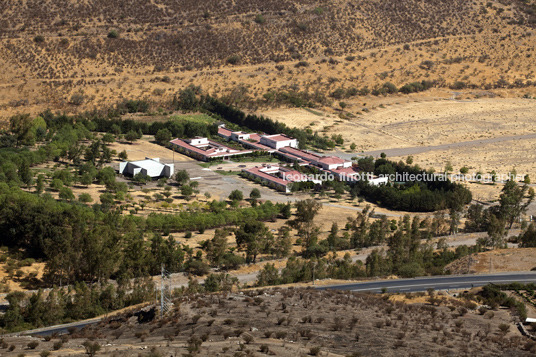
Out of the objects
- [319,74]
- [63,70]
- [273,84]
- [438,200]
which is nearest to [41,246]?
[438,200]

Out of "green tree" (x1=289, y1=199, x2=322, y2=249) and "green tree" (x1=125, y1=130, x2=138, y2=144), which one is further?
"green tree" (x1=125, y1=130, x2=138, y2=144)

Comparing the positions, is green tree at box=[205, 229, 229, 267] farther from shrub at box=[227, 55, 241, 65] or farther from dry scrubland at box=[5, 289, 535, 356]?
shrub at box=[227, 55, 241, 65]

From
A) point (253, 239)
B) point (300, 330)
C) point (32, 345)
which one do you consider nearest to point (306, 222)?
point (253, 239)

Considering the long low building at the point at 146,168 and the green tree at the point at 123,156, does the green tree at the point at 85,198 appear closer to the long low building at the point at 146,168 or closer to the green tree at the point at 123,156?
the long low building at the point at 146,168

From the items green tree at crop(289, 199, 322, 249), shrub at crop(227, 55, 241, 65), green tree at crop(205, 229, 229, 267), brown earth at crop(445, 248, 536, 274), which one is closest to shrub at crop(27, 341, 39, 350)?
green tree at crop(205, 229, 229, 267)

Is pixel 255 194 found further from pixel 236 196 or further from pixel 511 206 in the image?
pixel 511 206

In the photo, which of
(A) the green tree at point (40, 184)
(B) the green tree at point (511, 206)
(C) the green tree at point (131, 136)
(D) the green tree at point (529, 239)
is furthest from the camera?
(C) the green tree at point (131, 136)

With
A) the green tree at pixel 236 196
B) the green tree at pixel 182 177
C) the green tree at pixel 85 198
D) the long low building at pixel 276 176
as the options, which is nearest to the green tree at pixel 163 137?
the long low building at pixel 276 176
